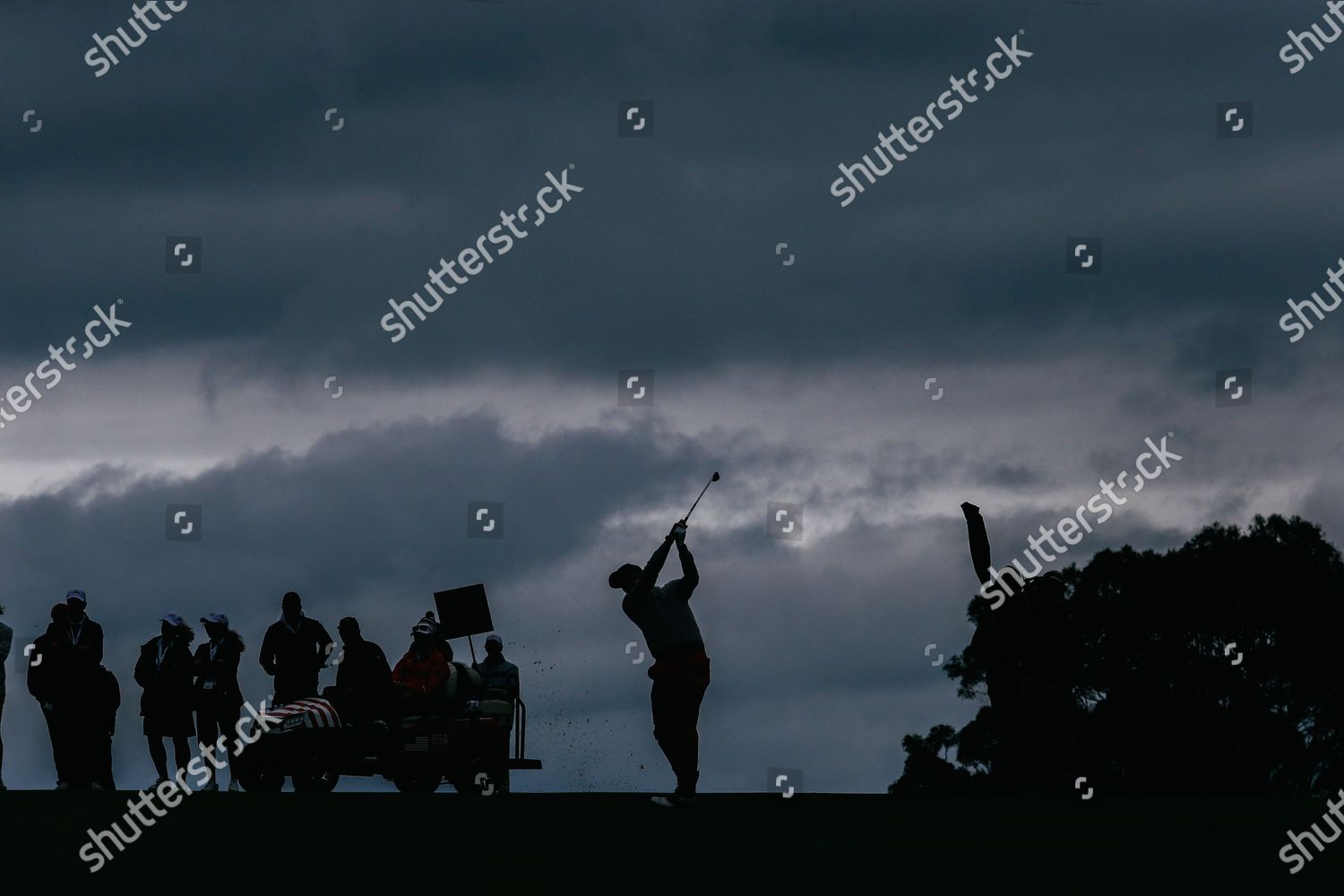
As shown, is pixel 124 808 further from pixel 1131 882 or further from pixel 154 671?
pixel 1131 882

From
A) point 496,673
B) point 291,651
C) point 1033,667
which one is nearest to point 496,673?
point 496,673

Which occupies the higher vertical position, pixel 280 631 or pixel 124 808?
pixel 280 631

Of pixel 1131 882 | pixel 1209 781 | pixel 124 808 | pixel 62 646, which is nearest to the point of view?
pixel 1131 882

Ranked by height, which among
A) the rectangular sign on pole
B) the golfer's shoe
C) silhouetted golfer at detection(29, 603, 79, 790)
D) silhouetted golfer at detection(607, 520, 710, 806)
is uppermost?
the rectangular sign on pole

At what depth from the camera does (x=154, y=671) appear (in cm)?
2294

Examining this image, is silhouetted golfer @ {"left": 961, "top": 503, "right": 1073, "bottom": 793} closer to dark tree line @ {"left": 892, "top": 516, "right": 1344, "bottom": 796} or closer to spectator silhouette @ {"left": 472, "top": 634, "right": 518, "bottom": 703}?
spectator silhouette @ {"left": 472, "top": 634, "right": 518, "bottom": 703}

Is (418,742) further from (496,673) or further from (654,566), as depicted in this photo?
(654,566)

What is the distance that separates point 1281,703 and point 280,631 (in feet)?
136

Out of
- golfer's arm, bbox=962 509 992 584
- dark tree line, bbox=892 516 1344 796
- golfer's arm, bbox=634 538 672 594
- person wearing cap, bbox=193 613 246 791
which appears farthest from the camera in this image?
dark tree line, bbox=892 516 1344 796

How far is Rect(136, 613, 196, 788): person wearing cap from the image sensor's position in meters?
22.8

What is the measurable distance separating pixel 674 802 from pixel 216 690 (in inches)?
260

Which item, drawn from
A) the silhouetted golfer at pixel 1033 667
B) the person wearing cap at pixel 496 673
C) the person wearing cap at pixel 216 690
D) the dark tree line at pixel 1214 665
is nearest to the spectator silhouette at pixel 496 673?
the person wearing cap at pixel 496 673

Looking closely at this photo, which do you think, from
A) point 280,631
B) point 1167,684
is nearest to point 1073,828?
point 280,631

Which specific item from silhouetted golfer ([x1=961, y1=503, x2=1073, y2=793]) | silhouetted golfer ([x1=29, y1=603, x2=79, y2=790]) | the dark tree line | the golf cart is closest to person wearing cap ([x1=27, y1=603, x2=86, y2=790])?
silhouetted golfer ([x1=29, y1=603, x2=79, y2=790])
